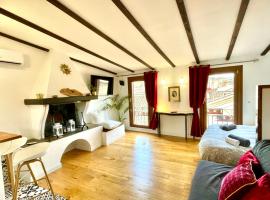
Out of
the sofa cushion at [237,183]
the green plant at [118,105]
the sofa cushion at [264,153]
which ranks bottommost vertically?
the sofa cushion at [237,183]

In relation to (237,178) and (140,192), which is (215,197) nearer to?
(237,178)

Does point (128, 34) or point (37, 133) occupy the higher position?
point (128, 34)

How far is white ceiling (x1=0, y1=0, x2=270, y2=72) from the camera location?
2.02m

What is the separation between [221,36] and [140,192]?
9.39ft

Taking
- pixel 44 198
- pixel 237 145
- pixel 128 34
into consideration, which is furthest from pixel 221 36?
pixel 44 198

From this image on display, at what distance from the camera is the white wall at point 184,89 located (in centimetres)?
381

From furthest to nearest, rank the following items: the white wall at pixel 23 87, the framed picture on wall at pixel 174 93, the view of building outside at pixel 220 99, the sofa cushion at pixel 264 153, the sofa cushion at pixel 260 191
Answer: the framed picture on wall at pixel 174 93, the view of building outside at pixel 220 99, the white wall at pixel 23 87, the sofa cushion at pixel 264 153, the sofa cushion at pixel 260 191

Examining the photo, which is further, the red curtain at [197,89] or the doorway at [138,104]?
the doorway at [138,104]

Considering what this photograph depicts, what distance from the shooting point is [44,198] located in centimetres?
223

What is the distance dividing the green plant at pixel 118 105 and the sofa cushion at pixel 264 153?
431cm

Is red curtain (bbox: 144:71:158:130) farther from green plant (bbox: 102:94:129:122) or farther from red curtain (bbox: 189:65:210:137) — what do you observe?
red curtain (bbox: 189:65:210:137)

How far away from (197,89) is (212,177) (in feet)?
10.0

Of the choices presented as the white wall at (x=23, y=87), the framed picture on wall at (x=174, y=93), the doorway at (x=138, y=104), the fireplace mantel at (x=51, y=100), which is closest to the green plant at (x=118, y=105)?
the doorway at (x=138, y=104)

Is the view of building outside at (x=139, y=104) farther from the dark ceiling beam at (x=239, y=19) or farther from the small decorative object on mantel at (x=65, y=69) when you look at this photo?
the dark ceiling beam at (x=239, y=19)
